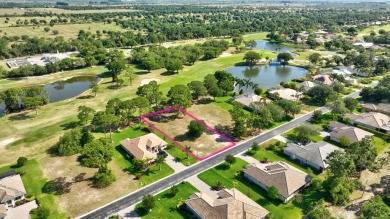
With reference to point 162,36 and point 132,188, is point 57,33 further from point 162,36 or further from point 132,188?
point 132,188

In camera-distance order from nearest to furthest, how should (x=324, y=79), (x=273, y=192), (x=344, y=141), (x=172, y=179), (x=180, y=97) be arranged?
(x=273, y=192) < (x=172, y=179) < (x=344, y=141) < (x=180, y=97) < (x=324, y=79)

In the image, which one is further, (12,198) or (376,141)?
(376,141)

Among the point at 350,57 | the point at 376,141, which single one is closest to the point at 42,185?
the point at 376,141

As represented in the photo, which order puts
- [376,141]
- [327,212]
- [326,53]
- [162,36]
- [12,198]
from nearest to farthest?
[327,212] < [12,198] < [376,141] < [326,53] < [162,36]

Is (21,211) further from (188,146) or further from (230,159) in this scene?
(230,159)

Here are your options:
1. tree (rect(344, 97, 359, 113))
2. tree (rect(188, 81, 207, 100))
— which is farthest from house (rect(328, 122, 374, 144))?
tree (rect(188, 81, 207, 100))

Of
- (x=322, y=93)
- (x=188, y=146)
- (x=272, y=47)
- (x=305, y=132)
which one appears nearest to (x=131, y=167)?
(x=188, y=146)

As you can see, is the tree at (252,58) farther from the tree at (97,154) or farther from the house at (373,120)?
the tree at (97,154)
